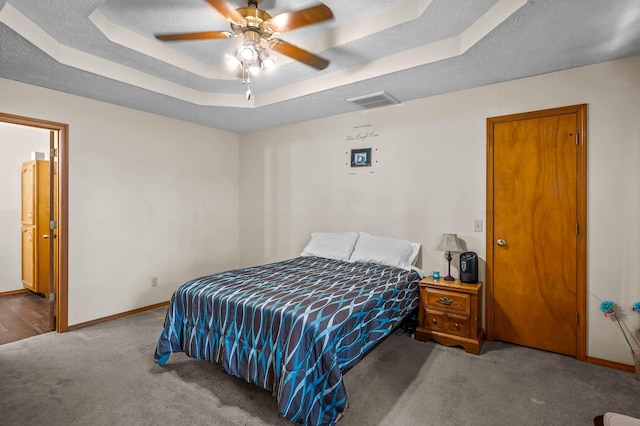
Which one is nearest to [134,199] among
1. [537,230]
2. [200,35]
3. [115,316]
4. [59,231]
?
[59,231]

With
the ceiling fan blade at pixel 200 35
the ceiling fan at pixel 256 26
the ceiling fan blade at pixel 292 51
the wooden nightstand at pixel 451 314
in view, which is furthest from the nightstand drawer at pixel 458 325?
the ceiling fan blade at pixel 200 35

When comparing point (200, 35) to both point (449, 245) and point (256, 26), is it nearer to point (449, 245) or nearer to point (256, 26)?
point (256, 26)

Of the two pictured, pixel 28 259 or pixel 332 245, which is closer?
pixel 332 245

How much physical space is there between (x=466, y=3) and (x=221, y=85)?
2.49m

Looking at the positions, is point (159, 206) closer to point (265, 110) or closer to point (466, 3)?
point (265, 110)

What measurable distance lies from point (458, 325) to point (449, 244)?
743 mm

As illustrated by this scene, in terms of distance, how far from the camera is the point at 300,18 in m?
2.02

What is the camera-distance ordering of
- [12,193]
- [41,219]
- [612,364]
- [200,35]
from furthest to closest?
[12,193] < [41,219] < [612,364] < [200,35]

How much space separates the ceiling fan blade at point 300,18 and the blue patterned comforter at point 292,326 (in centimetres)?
181

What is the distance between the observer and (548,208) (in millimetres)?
2895

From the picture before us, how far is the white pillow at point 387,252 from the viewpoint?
11.2ft

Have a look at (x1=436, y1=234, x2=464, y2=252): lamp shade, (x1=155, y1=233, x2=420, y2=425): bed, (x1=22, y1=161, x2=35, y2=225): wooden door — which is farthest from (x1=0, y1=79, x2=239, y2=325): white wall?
(x1=436, y1=234, x2=464, y2=252): lamp shade

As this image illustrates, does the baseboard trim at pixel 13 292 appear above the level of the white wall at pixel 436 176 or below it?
below

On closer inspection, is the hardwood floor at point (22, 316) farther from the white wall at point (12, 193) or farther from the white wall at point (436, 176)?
the white wall at point (436, 176)
